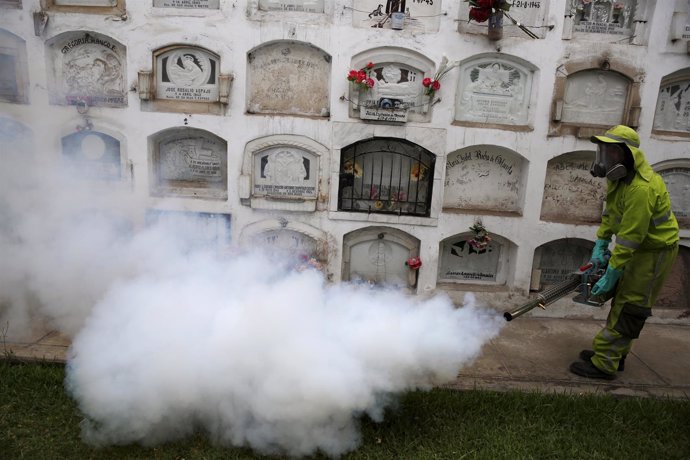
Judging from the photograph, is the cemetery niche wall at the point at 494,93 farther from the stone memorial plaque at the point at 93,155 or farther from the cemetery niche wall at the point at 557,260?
the stone memorial plaque at the point at 93,155

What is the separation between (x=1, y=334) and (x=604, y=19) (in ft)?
20.7

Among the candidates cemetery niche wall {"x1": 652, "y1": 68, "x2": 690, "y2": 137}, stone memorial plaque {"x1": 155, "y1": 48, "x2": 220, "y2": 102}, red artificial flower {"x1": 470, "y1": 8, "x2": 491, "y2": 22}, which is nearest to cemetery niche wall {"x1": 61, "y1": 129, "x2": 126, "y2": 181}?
stone memorial plaque {"x1": 155, "y1": 48, "x2": 220, "y2": 102}

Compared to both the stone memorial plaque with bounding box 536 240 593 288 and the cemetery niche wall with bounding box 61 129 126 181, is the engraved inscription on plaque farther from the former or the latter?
the cemetery niche wall with bounding box 61 129 126 181

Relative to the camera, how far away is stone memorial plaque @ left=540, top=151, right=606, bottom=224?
5469 millimetres

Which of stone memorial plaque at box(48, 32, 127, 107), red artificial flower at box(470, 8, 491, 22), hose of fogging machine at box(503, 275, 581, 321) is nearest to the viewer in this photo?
hose of fogging machine at box(503, 275, 581, 321)

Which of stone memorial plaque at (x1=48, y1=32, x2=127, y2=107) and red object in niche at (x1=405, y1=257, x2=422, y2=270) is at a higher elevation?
stone memorial plaque at (x1=48, y1=32, x2=127, y2=107)

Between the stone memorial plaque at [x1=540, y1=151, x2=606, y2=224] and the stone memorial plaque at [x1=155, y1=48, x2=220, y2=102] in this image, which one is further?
the stone memorial plaque at [x1=540, y1=151, x2=606, y2=224]

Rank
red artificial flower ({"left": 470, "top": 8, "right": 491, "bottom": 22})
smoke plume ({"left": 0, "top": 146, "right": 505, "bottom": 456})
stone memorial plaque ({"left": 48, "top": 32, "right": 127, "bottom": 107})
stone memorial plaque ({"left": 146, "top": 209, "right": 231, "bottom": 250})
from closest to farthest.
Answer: smoke plume ({"left": 0, "top": 146, "right": 505, "bottom": 456}), red artificial flower ({"left": 470, "top": 8, "right": 491, "bottom": 22}), stone memorial plaque ({"left": 48, "top": 32, "right": 127, "bottom": 107}), stone memorial plaque ({"left": 146, "top": 209, "right": 231, "bottom": 250})

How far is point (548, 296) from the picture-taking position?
3.76 m

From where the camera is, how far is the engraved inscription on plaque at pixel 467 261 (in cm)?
564

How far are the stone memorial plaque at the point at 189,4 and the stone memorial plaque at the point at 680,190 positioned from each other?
4.92 metres

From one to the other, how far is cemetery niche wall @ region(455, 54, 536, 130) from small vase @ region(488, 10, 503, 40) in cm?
26

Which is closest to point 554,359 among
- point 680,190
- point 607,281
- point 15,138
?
point 607,281

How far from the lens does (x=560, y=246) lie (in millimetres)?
5617
